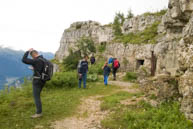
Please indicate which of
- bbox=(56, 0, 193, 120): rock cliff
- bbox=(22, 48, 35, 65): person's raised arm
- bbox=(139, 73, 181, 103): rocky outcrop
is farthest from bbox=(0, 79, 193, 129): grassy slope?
bbox=(22, 48, 35, 65): person's raised arm

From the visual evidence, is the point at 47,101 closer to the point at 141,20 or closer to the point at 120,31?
the point at 141,20

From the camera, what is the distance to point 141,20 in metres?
25.6

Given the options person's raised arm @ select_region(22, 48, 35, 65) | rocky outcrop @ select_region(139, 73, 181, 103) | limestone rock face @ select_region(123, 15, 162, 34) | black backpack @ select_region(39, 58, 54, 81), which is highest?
limestone rock face @ select_region(123, 15, 162, 34)

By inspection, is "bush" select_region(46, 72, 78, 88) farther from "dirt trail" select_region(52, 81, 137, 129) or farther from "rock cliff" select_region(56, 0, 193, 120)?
"rock cliff" select_region(56, 0, 193, 120)

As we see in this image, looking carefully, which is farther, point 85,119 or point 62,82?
point 62,82

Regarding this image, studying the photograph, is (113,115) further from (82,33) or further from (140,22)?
(82,33)

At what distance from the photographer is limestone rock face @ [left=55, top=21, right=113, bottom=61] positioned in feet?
131

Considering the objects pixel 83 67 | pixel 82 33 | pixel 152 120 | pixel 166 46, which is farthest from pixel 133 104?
pixel 82 33

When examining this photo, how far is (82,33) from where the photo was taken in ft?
153

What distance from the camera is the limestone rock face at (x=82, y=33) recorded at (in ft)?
131

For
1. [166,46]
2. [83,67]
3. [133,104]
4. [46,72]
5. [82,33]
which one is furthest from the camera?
[82,33]

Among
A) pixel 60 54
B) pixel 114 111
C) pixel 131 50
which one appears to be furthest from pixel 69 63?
pixel 60 54

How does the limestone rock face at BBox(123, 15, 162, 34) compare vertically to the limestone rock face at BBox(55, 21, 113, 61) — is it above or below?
below

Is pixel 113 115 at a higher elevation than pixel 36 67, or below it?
below
